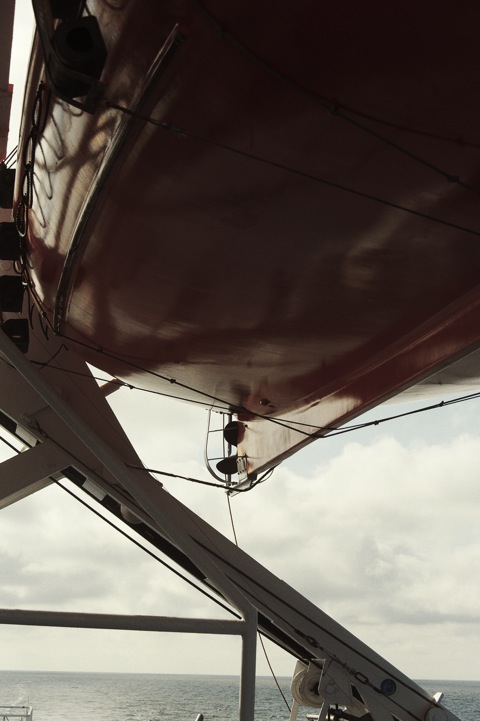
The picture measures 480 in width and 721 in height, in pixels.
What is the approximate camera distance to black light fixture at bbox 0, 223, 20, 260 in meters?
4.47

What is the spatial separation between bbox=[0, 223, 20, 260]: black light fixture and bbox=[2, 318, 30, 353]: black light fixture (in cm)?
38

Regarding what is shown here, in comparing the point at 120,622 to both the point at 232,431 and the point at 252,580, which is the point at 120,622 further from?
the point at 232,431

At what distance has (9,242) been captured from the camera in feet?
14.7

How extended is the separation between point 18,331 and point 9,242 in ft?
1.71

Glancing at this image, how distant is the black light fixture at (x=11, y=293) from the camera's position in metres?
4.59

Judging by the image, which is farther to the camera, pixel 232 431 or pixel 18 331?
pixel 232 431

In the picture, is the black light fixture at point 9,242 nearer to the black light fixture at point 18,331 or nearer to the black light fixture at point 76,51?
the black light fixture at point 18,331

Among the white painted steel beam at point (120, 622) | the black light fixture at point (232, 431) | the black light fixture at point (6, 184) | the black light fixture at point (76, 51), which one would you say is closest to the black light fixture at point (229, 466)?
the black light fixture at point (232, 431)

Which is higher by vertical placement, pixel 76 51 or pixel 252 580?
pixel 76 51

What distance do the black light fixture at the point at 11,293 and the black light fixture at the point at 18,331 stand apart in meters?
0.08

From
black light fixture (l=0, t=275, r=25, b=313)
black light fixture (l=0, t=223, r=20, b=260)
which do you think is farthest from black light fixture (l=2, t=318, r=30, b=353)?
black light fixture (l=0, t=223, r=20, b=260)

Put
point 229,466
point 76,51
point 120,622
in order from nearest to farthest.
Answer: point 76,51
point 120,622
point 229,466

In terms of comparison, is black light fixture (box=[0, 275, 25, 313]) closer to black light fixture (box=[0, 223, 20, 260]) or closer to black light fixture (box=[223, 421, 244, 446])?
black light fixture (box=[0, 223, 20, 260])

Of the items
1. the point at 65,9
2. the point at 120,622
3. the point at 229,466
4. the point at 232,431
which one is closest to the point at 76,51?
the point at 65,9
